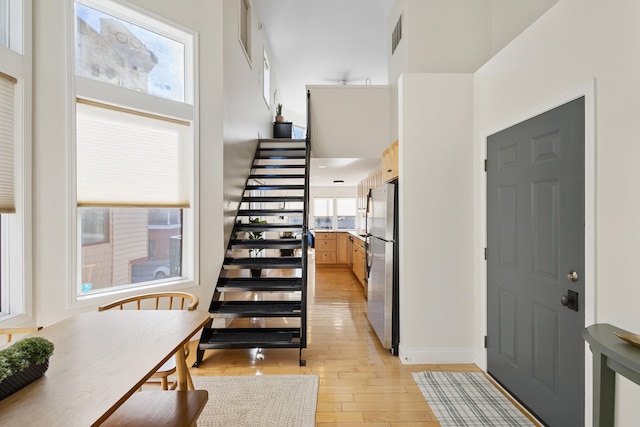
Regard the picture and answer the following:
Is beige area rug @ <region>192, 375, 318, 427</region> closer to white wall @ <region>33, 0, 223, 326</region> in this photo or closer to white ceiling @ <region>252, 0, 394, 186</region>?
white wall @ <region>33, 0, 223, 326</region>

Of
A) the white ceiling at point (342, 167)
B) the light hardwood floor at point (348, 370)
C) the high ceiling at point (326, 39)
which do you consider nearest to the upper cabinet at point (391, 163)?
the light hardwood floor at point (348, 370)

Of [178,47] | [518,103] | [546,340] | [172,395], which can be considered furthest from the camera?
[178,47]

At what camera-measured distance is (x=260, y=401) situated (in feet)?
7.62

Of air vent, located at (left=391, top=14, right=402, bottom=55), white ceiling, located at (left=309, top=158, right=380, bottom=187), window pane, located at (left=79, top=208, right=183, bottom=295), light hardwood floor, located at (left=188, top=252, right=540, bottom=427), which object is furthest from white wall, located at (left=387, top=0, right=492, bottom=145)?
window pane, located at (left=79, top=208, right=183, bottom=295)

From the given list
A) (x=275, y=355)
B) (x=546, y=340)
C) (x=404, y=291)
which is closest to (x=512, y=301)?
(x=546, y=340)

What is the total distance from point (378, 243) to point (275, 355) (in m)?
1.53

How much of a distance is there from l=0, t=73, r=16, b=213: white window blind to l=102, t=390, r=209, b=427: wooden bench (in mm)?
1853

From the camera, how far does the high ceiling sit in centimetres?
543

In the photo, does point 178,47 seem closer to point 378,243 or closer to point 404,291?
point 378,243

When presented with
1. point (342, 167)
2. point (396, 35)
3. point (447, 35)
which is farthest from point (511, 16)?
point (342, 167)

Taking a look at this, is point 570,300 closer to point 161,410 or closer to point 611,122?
point 611,122

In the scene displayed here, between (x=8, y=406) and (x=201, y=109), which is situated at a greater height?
(x=201, y=109)

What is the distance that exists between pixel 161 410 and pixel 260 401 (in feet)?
3.46

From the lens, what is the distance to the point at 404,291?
2885 mm
